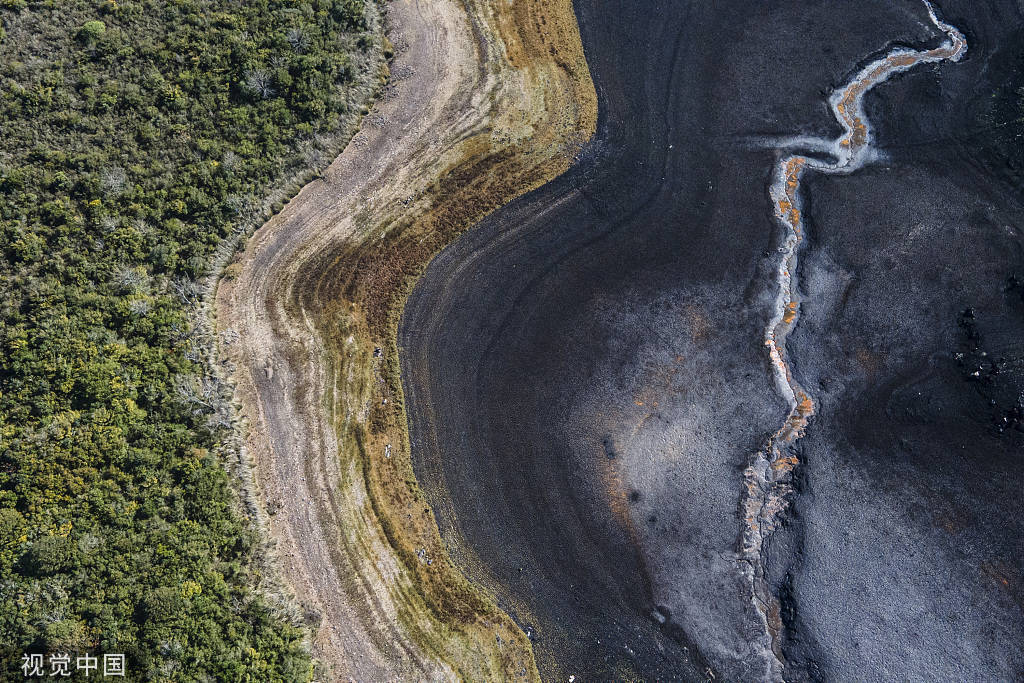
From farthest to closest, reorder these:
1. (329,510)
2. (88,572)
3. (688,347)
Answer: (688,347)
(329,510)
(88,572)

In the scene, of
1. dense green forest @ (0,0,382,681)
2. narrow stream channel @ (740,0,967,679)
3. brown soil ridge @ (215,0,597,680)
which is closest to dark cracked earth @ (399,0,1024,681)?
narrow stream channel @ (740,0,967,679)

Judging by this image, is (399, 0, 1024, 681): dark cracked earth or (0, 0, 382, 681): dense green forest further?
(399, 0, 1024, 681): dark cracked earth

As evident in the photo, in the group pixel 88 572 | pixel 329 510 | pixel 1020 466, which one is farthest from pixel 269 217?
pixel 1020 466

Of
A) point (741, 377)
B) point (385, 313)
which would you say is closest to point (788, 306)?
point (741, 377)

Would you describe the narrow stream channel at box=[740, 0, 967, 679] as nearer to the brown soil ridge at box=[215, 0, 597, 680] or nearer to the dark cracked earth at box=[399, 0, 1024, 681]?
the dark cracked earth at box=[399, 0, 1024, 681]

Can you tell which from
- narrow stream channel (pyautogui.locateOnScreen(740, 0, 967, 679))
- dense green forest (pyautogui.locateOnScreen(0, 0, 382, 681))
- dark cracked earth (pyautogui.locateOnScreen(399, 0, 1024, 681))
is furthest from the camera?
narrow stream channel (pyautogui.locateOnScreen(740, 0, 967, 679))

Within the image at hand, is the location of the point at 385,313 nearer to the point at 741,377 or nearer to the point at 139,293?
the point at 139,293

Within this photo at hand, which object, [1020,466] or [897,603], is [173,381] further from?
[1020,466]
